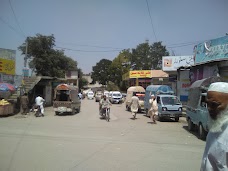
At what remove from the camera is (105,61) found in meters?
113

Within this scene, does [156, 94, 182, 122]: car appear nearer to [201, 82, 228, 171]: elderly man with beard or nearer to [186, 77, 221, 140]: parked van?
[186, 77, 221, 140]: parked van

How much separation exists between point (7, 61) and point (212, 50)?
2030cm

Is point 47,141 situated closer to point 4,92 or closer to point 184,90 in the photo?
point 4,92

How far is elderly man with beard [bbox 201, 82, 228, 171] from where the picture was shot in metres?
2.37

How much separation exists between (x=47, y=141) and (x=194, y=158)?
540cm

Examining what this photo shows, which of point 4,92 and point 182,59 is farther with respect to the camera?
point 182,59

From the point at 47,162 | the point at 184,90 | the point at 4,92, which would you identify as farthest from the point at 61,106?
the point at 47,162

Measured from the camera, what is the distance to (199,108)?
1384 centimetres

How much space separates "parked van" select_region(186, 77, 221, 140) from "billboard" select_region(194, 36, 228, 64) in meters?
5.56

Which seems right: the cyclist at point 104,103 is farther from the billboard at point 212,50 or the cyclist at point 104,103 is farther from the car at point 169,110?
the billboard at point 212,50

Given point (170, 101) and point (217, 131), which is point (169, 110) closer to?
point (170, 101)

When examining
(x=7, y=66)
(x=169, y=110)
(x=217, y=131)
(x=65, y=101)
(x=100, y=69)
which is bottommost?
(x=169, y=110)

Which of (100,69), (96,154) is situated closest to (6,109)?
(96,154)

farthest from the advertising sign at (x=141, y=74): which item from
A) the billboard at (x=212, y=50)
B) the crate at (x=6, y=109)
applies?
the crate at (x=6, y=109)
